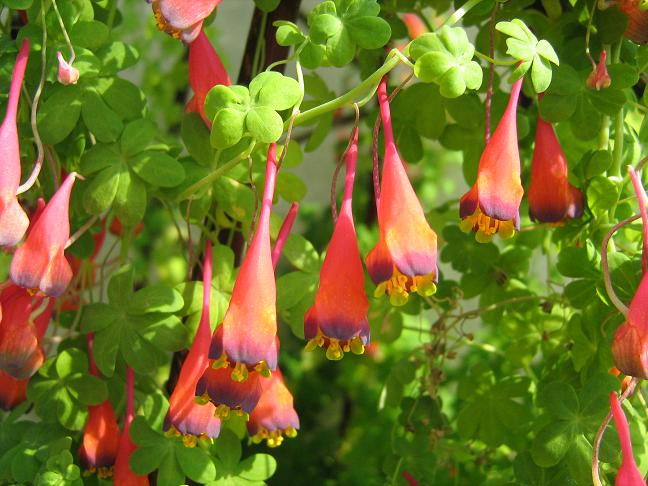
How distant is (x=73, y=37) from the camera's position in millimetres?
810

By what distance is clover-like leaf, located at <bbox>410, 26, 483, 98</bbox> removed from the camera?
63 cm

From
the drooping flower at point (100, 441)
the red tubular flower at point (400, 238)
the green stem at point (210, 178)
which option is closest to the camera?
the red tubular flower at point (400, 238)

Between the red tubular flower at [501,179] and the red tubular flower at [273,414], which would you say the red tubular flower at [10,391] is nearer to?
the red tubular flower at [273,414]

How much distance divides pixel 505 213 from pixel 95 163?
1.13ft

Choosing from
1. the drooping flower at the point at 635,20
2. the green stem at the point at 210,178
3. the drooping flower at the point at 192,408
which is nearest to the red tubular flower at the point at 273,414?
the drooping flower at the point at 192,408

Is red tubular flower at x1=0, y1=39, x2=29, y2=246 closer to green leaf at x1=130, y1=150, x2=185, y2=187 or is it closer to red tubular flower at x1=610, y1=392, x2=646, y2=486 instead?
green leaf at x1=130, y1=150, x2=185, y2=187

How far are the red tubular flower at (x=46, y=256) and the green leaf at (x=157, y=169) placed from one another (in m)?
0.09

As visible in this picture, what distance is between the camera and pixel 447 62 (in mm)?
636

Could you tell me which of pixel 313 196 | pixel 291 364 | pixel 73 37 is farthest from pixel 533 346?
pixel 313 196

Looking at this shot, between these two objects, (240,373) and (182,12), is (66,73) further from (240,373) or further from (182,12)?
(240,373)

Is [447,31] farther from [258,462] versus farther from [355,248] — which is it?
[258,462]

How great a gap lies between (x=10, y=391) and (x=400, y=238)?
1.50 feet

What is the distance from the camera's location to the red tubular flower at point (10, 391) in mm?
900

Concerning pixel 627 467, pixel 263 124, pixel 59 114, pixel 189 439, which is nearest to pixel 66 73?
pixel 59 114
